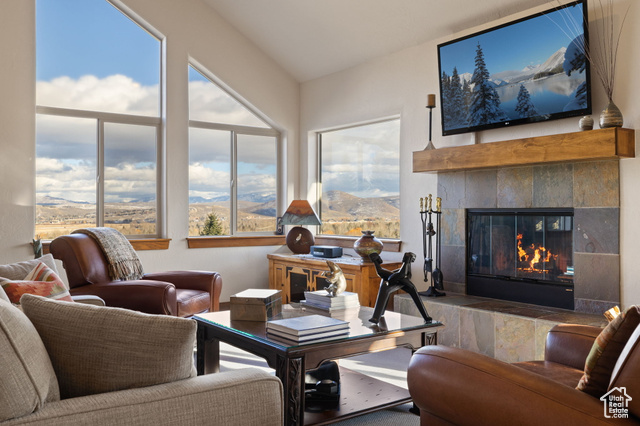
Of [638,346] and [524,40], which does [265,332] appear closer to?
[638,346]

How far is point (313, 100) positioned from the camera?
641cm

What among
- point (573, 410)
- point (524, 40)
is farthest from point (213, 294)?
point (573, 410)

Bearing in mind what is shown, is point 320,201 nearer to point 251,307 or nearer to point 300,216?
point 300,216

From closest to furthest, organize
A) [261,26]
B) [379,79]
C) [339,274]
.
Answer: [339,274], [379,79], [261,26]

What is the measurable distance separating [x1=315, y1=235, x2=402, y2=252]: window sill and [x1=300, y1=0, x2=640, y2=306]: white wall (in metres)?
0.10

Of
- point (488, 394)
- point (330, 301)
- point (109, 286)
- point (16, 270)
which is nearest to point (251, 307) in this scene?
point (330, 301)

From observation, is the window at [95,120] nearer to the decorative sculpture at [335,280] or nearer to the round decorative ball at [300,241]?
the round decorative ball at [300,241]

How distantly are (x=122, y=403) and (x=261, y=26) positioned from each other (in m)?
5.26

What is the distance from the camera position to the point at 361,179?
593cm

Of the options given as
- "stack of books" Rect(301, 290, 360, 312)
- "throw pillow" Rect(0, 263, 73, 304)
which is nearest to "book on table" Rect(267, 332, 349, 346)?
"stack of books" Rect(301, 290, 360, 312)

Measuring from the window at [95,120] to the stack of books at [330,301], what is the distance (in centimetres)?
295

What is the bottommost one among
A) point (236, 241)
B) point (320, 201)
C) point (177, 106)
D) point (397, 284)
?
point (397, 284)

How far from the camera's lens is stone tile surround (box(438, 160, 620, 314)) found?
3725mm

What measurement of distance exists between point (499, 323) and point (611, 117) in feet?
4.89
